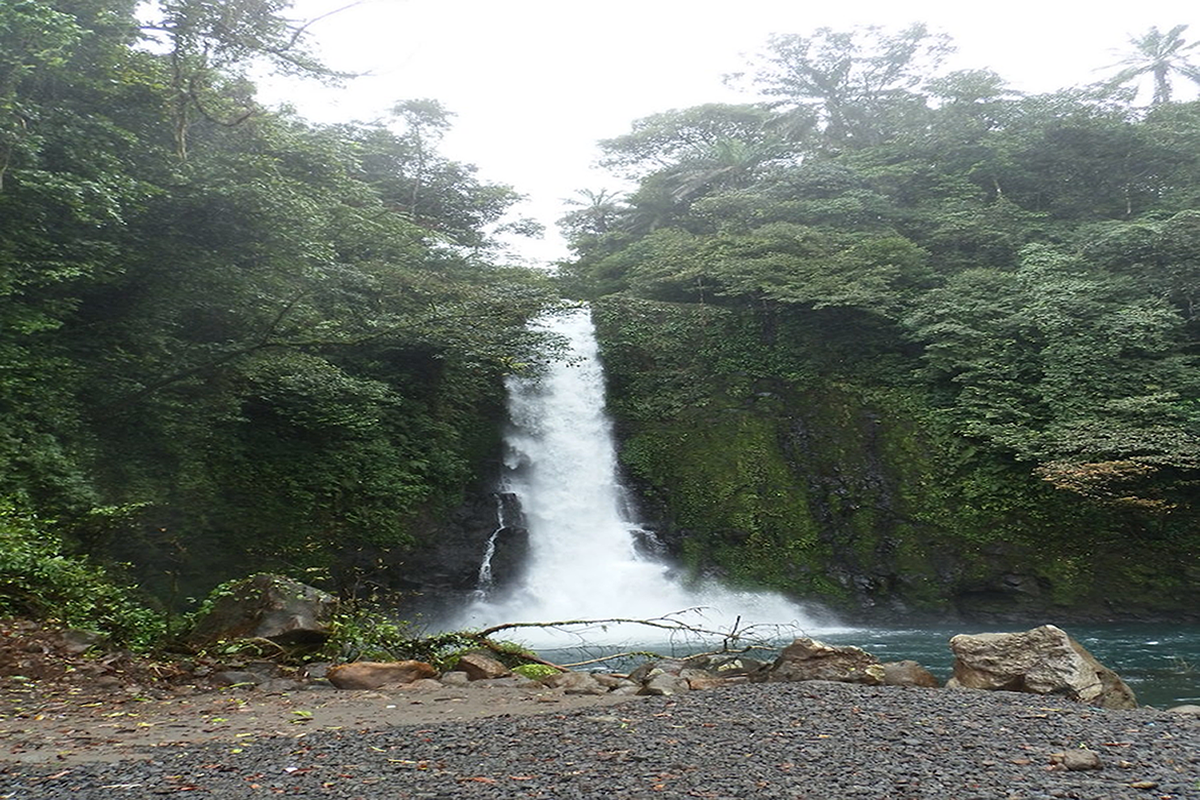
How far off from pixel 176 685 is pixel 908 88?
27.3 meters

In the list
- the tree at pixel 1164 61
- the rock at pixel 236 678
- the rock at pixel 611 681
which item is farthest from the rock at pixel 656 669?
the tree at pixel 1164 61

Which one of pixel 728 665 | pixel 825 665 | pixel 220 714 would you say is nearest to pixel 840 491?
pixel 728 665

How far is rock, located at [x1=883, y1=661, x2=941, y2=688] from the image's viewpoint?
5773 millimetres

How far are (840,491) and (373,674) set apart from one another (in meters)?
11.1

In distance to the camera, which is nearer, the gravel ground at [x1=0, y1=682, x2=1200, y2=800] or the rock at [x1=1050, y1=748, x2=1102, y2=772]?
the gravel ground at [x1=0, y1=682, x2=1200, y2=800]

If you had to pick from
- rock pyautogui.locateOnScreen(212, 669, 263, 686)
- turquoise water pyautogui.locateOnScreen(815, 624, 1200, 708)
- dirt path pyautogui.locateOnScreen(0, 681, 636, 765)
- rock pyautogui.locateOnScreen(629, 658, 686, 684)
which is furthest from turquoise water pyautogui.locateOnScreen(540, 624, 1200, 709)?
rock pyautogui.locateOnScreen(212, 669, 263, 686)

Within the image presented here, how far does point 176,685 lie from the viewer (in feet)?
18.2

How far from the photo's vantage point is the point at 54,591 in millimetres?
6008

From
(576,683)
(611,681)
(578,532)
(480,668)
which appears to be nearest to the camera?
(576,683)

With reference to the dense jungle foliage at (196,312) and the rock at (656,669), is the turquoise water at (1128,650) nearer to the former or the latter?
the rock at (656,669)

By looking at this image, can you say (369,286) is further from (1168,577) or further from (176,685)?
(1168,577)

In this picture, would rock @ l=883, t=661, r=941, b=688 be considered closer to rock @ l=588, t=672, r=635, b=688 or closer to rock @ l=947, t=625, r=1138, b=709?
rock @ l=947, t=625, r=1138, b=709

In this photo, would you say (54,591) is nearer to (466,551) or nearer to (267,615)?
(267,615)

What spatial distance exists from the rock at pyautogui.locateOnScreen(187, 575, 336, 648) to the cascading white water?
542 centimetres
